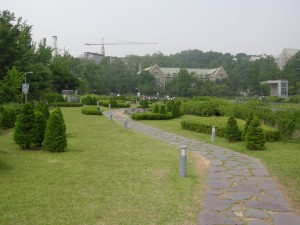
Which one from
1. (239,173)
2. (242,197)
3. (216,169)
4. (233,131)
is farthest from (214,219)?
(233,131)

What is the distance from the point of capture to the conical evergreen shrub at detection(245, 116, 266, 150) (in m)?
11.0

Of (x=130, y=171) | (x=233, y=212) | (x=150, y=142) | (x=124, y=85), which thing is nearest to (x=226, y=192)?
(x=233, y=212)

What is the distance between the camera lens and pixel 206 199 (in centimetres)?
584

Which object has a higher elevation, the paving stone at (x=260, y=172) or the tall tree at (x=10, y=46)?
the tall tree at (x=10, y=46)

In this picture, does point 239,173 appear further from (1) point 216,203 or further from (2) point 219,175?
(1) point 216,203

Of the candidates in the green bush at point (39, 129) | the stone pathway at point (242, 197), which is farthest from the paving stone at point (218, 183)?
the green bush at point (39, 129)

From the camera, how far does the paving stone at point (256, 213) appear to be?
510 centimetres

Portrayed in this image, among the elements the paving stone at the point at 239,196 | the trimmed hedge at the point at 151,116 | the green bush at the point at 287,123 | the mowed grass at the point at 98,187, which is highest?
the green bush at the point at 287,123

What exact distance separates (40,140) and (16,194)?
4.83 metres

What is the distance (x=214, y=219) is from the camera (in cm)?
491

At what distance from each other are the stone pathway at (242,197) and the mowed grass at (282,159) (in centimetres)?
19

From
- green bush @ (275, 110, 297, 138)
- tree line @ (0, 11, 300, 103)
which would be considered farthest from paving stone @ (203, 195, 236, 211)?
tree line @ (0, 11, 300, 103)

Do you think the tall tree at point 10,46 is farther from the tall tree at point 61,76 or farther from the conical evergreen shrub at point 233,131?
the conical evergreen shrub at point 233,131

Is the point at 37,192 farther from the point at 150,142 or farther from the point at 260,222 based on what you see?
the point at 150,142
